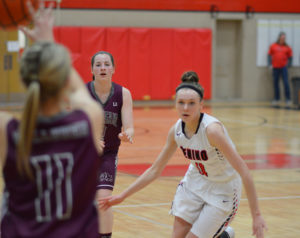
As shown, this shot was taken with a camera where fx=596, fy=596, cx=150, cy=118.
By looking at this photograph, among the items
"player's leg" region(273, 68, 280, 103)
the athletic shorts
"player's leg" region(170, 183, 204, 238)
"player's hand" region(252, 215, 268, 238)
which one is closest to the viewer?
"player's hand" region(252, 215, 268, 238)

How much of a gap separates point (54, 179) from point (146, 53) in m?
15.0

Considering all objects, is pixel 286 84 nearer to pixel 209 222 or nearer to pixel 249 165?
pixel 249 165

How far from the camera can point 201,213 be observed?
3920mm

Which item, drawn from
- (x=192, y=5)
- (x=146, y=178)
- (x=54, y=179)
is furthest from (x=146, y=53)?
(x=54, y=179)

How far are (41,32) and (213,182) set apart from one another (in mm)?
2062

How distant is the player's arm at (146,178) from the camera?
3205 millimetres

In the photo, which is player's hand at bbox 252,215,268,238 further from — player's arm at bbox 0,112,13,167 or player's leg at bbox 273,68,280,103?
player's leg at bbox 273,68,280,103

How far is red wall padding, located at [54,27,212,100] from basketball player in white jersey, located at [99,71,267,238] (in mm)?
12390

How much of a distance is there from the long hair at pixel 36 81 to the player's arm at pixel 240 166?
1.38 meters

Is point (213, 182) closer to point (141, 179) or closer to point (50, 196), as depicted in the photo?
point (141, 179)

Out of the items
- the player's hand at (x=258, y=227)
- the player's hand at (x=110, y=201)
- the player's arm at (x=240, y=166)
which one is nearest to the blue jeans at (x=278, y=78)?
the player's arm at (x=240, y=166)

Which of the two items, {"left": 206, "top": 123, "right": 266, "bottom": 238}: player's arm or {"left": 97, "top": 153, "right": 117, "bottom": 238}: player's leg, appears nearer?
{"left": 206, "top": 123, "right": 266, "bottom": 238}: player's arm

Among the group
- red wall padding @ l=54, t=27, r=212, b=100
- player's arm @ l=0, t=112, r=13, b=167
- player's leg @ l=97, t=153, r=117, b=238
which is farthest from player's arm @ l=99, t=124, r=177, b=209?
red wall padding @ l=54, t=27, r=212, b=100

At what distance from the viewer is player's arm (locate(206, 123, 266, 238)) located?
9.76 feet
